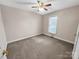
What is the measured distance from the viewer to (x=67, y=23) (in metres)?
4.38

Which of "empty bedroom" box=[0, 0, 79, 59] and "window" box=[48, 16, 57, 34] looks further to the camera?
"window" box=[48, 16, 57, 34]

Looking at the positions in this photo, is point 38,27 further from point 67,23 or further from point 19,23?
point 67,23

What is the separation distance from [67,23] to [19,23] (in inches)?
119

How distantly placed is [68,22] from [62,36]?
102 centimetres

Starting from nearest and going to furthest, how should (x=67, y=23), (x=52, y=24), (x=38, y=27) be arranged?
(x=67, y=23) → (x=52, y=24) → (x=38, y=27)

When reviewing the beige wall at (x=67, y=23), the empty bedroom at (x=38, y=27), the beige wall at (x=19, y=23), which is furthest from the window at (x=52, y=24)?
the beige wall at (x=19, y=23)

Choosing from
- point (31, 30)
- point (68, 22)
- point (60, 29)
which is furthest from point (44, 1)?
point (31, 30)

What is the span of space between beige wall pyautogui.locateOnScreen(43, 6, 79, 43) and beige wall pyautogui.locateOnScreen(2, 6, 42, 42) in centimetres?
164

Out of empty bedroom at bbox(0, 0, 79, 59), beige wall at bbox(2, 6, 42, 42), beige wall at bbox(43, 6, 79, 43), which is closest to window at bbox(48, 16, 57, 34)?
empty bedroom at bbox(0, 0, 79, 59)

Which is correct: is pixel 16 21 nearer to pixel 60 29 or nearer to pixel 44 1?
pixel 44 1

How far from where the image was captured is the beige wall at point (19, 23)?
4.07 meters

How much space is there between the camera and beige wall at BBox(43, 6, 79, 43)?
4.00 metres

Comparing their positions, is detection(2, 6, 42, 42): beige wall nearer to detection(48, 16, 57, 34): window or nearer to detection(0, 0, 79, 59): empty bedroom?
detection(0, 0, 79, 59): empty bedroom

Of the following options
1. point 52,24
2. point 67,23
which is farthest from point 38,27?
point 67,23
